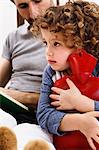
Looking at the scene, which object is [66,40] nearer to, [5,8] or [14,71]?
[14,71]

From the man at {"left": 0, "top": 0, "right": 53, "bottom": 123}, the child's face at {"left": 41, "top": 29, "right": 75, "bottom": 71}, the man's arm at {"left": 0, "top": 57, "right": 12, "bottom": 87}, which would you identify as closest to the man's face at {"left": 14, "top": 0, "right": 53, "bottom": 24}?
the man at {"left": 0, "top": 0, "right": 53, "bottom": 123}

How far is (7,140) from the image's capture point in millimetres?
636

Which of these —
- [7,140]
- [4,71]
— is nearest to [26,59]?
[4,71]

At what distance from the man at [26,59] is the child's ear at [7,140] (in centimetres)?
43

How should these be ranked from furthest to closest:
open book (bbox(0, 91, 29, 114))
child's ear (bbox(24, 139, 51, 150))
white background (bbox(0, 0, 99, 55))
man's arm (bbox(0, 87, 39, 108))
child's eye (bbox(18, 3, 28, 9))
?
1. white background (bbox(0, 0, 99, 55))
2. child's eye (bbox(18, 3, 28, 9))
3. man's arm (bbox(0, 87, 39, 108))
4. open book (bbox(0, 91, 29, 114))
5. child's ear (bbox(24, 139, 51, 150))

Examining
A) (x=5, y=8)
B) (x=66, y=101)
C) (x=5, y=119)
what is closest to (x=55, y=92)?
(x=66, y=101)

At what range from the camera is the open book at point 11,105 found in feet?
3.06

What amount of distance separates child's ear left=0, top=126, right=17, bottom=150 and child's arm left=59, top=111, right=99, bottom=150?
0.67 feet

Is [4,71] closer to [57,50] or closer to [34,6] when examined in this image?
[34,6]

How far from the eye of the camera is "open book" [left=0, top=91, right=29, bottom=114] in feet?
3.06

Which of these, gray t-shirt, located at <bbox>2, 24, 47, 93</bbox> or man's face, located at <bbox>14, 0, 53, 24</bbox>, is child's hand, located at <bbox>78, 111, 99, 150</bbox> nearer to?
gray t-shirt, located at <bbox>2, 24, 47, 93</bbox>

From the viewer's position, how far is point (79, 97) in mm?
821

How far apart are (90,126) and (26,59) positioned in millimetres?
500

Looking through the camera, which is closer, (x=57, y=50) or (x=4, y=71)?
(x=57, y=50)
